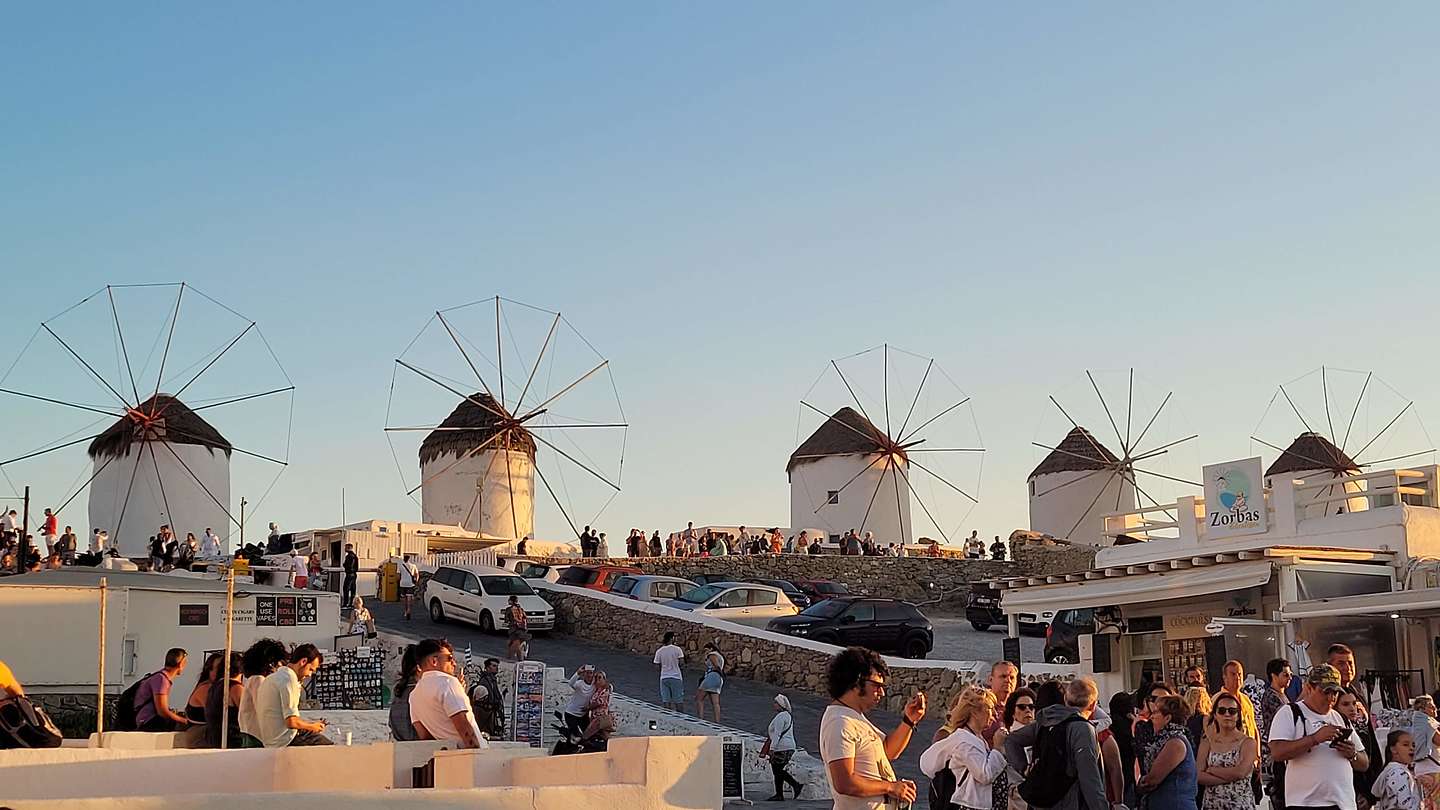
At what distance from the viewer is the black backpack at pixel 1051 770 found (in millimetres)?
8172

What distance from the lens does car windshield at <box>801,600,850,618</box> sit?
96.9 ft

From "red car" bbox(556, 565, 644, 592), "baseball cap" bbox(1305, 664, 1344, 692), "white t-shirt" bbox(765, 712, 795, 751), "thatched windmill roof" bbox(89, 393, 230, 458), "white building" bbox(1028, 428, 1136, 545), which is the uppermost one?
"thatched windmill roof" bbox(89, 393, 230, 458)

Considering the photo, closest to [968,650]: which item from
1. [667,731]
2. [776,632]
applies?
[776,632]

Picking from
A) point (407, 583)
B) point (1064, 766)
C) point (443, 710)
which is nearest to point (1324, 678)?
point (1064, 766)

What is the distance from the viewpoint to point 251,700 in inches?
404

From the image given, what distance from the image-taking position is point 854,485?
62.3 m

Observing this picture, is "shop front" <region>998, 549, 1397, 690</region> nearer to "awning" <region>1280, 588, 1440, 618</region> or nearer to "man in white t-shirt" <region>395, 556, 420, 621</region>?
"awning" <region>1280, 588, 1440, 618</region>

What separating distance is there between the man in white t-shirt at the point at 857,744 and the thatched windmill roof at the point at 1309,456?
52.9 m

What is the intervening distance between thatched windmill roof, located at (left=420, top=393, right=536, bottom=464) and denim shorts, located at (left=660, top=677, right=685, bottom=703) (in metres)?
33.9

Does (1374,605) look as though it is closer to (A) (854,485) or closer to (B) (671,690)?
(B) (671,690)

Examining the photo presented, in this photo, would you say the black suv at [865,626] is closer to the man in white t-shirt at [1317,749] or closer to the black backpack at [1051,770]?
the man in white t-shirt at [1317,749]

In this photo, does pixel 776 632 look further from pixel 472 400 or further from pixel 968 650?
pixel 472 400

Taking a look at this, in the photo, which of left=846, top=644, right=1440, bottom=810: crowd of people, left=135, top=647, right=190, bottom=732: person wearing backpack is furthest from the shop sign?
left=135, top=647, right=190, bottom=732: person wearing backpack

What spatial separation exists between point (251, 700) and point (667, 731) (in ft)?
39.1
